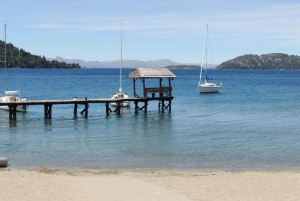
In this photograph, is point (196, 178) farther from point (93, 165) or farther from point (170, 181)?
point (93, 165)

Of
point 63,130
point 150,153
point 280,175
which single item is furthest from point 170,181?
point 63,130

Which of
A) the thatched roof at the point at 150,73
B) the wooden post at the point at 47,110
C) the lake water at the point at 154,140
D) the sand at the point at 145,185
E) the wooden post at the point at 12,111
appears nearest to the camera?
the sand at the point at 145,185

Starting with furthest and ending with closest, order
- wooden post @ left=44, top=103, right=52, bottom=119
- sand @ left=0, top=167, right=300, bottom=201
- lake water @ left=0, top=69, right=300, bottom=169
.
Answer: wooden post @ left=44, top=103, right=52, bottom=119, lake water @ left=0, top=69, right=300, bottom=169, sand @ left=0, top=167, right=300, bottom=201

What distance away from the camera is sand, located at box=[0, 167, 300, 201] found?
51.1ft

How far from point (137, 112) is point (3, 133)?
1589 centimetres

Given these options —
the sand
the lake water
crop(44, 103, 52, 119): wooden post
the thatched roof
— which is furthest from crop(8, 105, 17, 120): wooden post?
the sand

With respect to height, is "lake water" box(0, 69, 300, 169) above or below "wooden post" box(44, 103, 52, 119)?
below

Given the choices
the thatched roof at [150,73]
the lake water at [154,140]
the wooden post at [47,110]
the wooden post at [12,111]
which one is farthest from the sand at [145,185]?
the thatched roof at [150,73]

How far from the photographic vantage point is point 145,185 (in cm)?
1719

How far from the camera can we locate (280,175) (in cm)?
1952

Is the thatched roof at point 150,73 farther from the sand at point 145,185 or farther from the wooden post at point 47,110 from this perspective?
the sand at point 145,185

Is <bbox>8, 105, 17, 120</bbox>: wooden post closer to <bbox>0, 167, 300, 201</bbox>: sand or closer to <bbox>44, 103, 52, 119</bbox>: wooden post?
<bbox>44, 103, 52, 119</bbox>: wooden post

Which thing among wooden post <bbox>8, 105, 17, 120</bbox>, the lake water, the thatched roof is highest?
the thatched roof

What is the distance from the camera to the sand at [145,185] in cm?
1557
